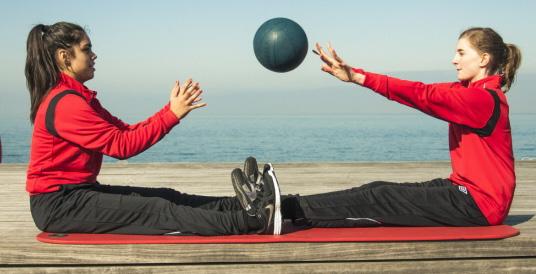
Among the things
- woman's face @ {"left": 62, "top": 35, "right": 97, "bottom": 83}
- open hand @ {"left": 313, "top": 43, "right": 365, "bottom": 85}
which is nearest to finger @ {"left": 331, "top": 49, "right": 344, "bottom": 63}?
open hand @ {"left": 313, "top": 43, "right": 365, "bottom": 85}

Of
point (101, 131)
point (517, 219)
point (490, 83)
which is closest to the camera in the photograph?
point (101, 131)

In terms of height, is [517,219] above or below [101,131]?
below

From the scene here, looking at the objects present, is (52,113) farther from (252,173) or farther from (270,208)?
(270,208)

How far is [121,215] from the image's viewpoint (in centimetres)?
354

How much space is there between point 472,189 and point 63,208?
6.77ft

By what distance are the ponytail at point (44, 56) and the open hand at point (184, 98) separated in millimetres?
620

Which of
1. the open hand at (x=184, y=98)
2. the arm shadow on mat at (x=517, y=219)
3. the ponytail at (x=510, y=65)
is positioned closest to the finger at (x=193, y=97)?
the open hand at (x=184, y=98)

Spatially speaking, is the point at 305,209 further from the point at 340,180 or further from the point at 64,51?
the point at 340,180

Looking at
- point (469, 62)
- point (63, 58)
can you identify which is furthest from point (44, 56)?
point (469, 62)

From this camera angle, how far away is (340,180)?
636cm

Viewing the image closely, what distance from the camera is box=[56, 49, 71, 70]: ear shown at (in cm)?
367

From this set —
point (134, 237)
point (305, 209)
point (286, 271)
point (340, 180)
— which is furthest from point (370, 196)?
point (340, 180)

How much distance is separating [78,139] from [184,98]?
1.78ft

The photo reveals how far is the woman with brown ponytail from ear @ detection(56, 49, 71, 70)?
1.09m
